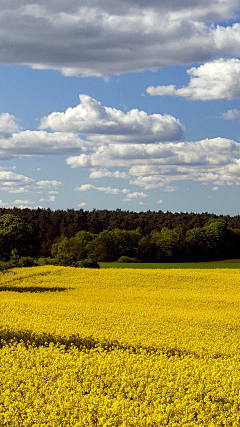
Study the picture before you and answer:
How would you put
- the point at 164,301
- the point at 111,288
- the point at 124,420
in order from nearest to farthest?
1. the point at 124,420
2. the point at 164,301
3. the point at 111,288

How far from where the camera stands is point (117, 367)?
34.8 feet

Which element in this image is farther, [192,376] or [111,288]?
[111,288]

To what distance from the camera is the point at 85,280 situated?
Answer: 3888 cm

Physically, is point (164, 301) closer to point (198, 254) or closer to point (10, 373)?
point (10, 373)

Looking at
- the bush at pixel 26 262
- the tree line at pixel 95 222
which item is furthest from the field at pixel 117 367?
the tree line at pixel 95 222

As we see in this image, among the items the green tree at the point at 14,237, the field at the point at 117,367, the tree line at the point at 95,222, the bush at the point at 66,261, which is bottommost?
the field at the point at 117,367

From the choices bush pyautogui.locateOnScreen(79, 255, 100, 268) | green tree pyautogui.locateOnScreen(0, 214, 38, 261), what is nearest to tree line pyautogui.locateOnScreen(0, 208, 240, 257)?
green tree pyautogui.locateOnScreen(0, 214, 38, 261)

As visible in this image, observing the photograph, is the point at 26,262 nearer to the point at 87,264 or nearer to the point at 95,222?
the point at 87,264

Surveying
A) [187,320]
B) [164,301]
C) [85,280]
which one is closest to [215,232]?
[85,280]

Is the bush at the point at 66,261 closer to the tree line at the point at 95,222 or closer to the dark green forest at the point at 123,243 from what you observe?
the dark green forest at the point at 123,243

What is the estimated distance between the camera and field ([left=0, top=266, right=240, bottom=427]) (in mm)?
8203

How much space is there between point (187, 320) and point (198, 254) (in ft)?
260

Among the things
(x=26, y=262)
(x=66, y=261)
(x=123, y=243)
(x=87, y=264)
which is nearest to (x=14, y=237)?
(x=123, y=243)

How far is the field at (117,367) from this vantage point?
8.20m
